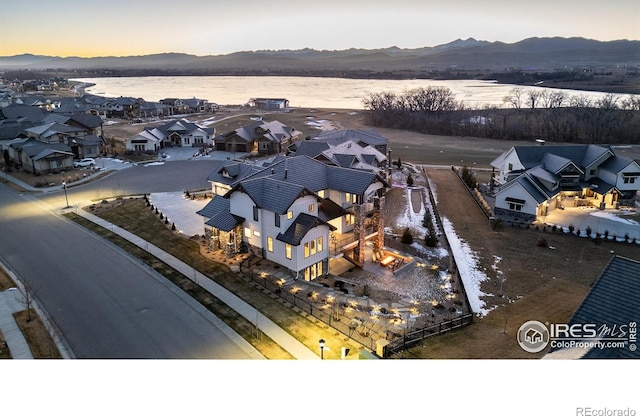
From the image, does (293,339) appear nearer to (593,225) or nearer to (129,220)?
(129,220)

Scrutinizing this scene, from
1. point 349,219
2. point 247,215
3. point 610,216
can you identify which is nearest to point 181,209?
point 247,215

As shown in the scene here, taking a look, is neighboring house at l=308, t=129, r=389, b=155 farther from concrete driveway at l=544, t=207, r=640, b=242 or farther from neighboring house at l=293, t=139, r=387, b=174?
concrete driveway at l=544, t=207, r=640, b=242

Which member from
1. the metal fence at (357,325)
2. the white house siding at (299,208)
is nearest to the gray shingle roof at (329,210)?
the white house siding at (299,208)

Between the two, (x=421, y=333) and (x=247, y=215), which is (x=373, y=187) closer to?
(x=247, y=215)

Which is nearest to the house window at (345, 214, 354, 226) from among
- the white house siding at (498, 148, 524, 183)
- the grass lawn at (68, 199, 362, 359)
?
the grass lawn at (68, 199, 362, 359)

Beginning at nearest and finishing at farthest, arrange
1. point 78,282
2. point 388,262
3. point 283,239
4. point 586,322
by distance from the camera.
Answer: point 586,322
point 78,282
point 283,239
point 388,262

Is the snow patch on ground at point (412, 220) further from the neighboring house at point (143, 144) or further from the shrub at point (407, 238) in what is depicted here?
the neighboring house at point (143, 144)

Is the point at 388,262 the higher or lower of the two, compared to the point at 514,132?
lower

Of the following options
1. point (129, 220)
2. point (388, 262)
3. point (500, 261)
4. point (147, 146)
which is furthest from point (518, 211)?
point (147, 146)

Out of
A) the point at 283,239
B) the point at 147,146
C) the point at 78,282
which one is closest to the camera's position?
the point at 78,282
